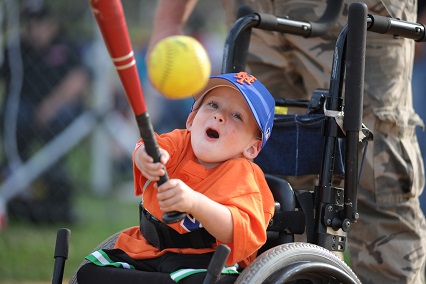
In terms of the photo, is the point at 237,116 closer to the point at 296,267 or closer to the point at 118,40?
the point at 296,267

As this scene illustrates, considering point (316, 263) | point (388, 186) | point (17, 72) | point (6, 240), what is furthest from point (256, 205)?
point (17, 72)

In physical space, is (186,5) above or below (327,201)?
above

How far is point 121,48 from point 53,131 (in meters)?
5.18

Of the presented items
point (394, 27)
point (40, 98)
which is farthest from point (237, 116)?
point (40, 98)

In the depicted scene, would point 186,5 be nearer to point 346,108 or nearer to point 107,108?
point 346,108

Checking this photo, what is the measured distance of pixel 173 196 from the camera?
8.16 ft

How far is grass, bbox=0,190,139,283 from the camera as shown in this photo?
5547 millimetres

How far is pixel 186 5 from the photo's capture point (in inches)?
153

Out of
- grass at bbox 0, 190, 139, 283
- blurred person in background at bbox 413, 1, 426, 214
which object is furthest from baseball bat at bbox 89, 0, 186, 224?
blurred person in background at bbox 413, 1, 426, 214

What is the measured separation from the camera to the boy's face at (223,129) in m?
2.85

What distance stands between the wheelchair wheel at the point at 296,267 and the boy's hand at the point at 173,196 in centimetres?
31

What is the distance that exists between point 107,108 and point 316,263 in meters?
5.06

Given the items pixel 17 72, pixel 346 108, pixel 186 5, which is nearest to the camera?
pixel 346 108

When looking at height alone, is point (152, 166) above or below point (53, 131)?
above
